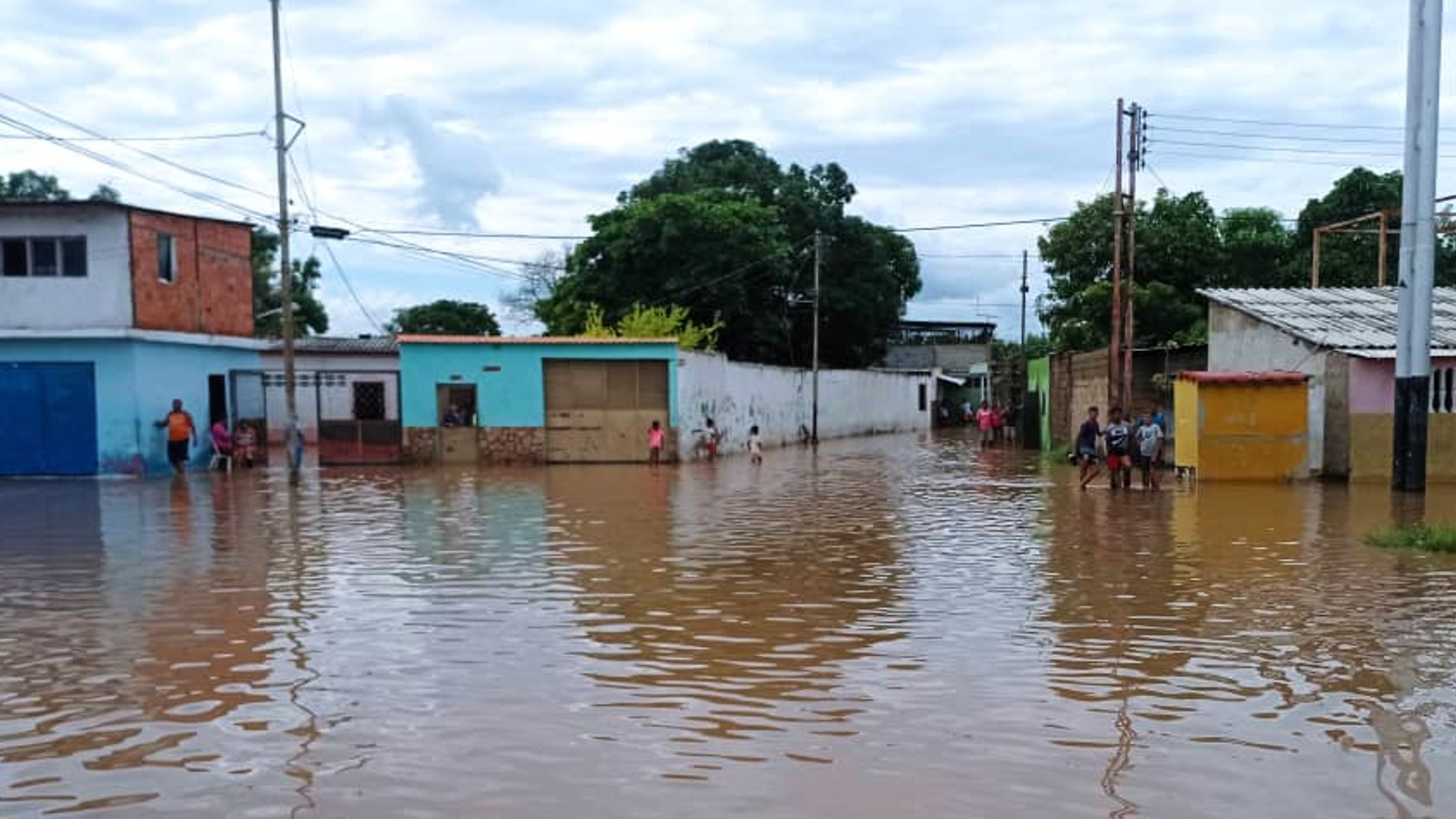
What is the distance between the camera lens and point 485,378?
28.2 meters

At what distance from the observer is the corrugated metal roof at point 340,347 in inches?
1516

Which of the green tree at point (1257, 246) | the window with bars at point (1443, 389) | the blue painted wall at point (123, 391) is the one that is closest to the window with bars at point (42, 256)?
the blue painted wall at point (123, 391)

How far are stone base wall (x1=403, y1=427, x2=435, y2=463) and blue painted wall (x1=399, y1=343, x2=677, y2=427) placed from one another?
0.45ft

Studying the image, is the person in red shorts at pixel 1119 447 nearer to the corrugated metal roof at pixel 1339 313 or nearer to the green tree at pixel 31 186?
the corrugated metal roof at pixel 1339 313

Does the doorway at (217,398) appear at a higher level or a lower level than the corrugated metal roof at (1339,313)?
lower

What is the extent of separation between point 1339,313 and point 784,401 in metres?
21.0

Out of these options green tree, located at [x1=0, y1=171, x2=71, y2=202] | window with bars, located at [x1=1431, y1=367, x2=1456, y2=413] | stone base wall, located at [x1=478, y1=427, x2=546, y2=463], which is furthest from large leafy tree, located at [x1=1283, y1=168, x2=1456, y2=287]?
green tree, located at [x1=0, y1=171, x2=71, y2=202]

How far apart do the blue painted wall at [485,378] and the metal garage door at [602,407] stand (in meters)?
0.38

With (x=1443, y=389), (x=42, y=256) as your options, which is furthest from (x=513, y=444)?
(x=1443, y=389)

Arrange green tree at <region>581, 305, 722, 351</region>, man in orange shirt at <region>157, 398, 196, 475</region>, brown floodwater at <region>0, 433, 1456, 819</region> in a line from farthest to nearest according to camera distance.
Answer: green tree at <region>581, 305, 722, 351</region> → man in orange shirt at <region>157, 398, 196, 475</region> → brown floodwater at <region>0, 433, 1456, 819</region>

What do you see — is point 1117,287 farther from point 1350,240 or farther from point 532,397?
point 1350,240

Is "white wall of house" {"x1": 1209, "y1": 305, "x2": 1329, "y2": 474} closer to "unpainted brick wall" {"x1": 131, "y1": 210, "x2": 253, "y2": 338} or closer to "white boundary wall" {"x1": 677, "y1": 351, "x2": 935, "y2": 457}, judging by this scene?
"white boundary wall" {"x1": 677, "y1": 351, "x2": 935, "y2": 457}

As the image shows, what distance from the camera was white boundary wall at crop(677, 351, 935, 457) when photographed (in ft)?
98.7

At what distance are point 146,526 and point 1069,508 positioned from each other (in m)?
13.4
